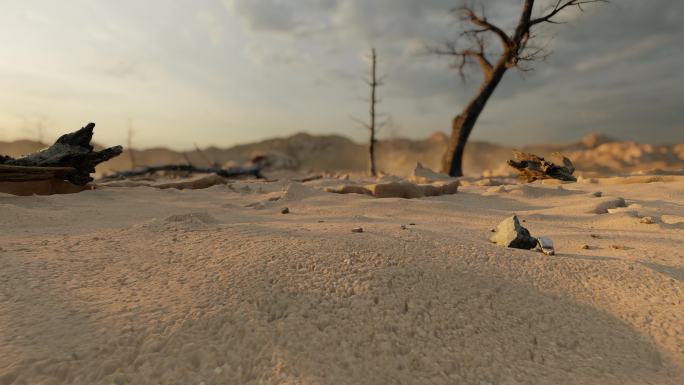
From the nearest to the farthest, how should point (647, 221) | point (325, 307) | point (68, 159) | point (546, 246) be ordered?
point (325, 307), point (546, 246), point (647, 221), point (68, 159)

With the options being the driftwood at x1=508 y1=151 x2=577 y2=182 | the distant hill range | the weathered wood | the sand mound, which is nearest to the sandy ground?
the sand mound

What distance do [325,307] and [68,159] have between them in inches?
198

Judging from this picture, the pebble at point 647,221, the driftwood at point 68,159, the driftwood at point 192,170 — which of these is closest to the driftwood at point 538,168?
the pebble at point 647,221

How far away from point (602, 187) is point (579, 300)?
4888 millimetres

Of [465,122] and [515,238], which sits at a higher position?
[465,122]

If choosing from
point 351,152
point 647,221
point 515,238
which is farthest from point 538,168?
point 351,152

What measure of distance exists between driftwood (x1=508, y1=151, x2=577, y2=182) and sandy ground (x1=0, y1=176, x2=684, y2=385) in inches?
181

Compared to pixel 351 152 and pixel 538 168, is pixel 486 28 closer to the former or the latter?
pixel 538 168

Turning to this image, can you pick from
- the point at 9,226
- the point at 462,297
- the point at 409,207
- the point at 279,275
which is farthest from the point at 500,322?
the point at 9,226

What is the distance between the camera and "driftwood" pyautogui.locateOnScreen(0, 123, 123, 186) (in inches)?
189

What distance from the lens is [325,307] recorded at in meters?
1.56

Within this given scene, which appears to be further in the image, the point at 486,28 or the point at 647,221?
the point at 486,28

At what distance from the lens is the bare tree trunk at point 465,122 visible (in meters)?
9.89

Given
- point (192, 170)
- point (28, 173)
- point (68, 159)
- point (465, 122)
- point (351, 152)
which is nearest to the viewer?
point (28, 173)
